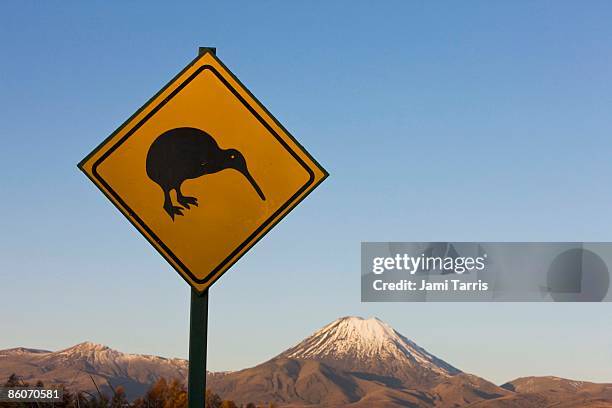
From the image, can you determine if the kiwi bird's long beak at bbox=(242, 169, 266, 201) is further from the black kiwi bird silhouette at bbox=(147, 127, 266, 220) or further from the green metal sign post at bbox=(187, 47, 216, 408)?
the green metal sign post at bbox=(187, 47, 216, 408)

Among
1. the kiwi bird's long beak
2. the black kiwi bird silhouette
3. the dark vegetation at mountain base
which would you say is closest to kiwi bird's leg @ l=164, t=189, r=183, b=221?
the black kiwi bird silhouette

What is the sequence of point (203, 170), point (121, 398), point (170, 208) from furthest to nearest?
point (121, 398), point (203, 170), point (170, 208)

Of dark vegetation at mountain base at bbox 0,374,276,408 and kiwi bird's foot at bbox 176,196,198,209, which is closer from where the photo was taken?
kiwi bird's foot at bbox 176,196,198,209

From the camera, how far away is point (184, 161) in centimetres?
514

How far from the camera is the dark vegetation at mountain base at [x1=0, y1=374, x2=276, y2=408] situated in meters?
8.76

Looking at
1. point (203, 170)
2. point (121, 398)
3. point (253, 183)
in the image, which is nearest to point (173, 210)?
point (203, 170)

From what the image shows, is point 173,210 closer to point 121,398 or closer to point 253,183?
point 253,183

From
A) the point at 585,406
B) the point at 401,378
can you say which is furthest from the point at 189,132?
the point at 401,378

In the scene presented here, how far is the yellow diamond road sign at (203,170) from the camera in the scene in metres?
4.98

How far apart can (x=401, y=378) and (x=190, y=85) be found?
198166mm

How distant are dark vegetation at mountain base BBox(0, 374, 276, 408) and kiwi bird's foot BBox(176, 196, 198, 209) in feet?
11.3

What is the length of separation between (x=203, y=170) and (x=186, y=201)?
0.80 feet

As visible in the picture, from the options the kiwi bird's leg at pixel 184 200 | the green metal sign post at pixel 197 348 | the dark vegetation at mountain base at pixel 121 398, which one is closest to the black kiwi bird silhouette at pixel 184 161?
the kiwi bird's leg at pixel 184 200

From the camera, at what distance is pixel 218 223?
499 cm
